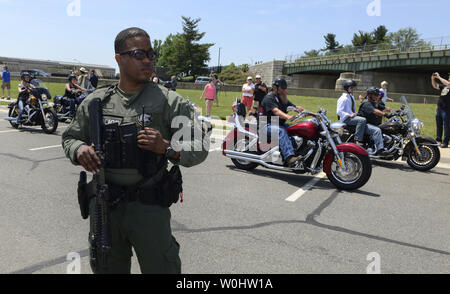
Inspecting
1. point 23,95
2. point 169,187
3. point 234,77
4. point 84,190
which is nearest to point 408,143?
point 169,187

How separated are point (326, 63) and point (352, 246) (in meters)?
66.1

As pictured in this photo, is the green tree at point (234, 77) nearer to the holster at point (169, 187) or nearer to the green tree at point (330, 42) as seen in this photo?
the green tree at point (330, 42)

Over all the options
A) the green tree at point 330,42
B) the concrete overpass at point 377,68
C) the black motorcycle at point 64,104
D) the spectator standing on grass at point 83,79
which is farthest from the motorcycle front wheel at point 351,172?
the green tree at point 330,42

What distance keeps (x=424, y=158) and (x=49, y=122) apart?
948 centimetres

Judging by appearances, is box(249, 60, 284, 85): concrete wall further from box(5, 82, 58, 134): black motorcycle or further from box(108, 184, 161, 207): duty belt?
box(108, 184, 161, 207): duty belt

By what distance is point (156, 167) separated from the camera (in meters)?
2.11

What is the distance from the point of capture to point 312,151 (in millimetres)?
6352

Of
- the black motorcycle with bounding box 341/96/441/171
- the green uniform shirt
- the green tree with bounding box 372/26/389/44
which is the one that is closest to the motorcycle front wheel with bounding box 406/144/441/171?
the black motorcycle with bounding box 341/96/441/171

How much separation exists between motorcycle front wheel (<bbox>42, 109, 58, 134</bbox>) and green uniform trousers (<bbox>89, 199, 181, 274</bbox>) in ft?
30.6

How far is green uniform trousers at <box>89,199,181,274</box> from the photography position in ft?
6.59

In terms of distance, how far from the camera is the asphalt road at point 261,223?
Answer: 3465 millimetres

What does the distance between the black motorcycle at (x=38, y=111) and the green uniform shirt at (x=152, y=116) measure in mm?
9250
